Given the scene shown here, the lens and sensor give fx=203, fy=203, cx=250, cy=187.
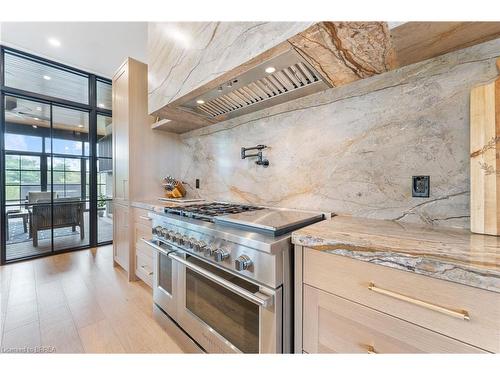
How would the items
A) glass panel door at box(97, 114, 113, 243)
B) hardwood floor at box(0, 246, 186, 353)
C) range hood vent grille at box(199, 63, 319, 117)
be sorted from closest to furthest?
range hood vent grille at box(199, 63, 319, 117)
hardwood floor at box(0, 246, 186, 353)
glass panel door at box(97, 114, 113, 243)

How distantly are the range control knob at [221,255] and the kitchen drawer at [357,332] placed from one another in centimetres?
37

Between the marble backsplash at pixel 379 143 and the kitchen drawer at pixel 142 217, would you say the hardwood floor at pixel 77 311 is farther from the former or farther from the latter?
the marble backsplash at pixel 379 143

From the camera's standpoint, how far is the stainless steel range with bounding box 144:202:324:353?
0.81 m

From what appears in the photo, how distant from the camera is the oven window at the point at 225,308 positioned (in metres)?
0.89

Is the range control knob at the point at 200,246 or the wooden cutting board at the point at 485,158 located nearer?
the wooden cutting board at the point at 485,158

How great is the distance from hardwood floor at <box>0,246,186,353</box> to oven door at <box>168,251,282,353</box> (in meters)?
0.33

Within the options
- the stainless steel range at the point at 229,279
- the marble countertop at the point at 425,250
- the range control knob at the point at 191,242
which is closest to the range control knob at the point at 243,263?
the stainless steel range at the point at 229,279

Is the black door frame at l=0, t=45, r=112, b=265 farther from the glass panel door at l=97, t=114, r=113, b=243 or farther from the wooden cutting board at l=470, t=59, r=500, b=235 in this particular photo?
the wooden cutting board at l=470, t=59, r=500, b=235

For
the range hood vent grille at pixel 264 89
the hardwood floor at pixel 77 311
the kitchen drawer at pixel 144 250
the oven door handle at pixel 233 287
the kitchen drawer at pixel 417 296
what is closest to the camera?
the kitchen drawer at pixel 417 296

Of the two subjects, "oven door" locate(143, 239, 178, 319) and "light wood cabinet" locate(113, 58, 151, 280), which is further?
"light wood cabinet" locate(113, 58, 151, 280)

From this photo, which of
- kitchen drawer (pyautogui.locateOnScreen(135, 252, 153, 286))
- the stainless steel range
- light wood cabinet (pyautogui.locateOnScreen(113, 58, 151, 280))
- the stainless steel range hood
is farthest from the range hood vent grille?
kitchen drawer (pyautogui.locateOnScreen(135, 252, 153, 286))

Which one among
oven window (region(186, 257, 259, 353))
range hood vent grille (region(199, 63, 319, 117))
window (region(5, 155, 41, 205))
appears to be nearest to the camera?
oven window (region(186, 257, 259, 353))

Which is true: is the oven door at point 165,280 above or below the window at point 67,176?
below

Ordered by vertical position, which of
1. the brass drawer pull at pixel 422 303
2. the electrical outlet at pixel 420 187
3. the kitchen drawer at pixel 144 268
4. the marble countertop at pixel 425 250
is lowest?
the kitchen drawer at pixel 144 268
